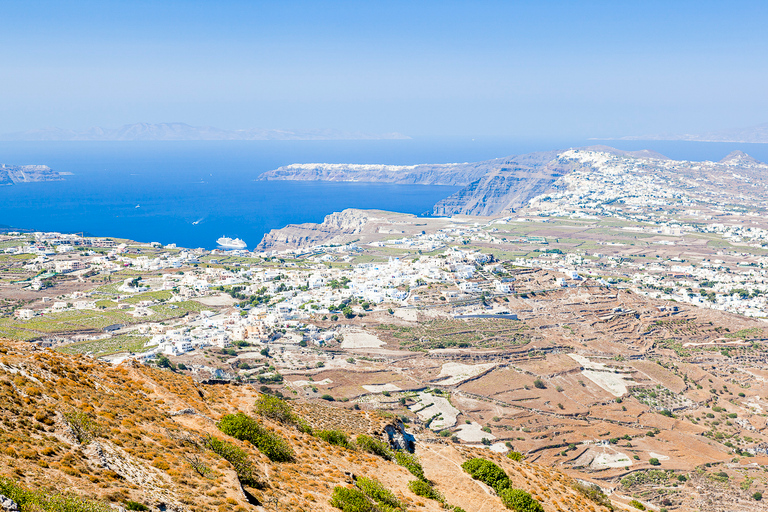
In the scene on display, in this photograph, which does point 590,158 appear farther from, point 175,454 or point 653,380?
point 175,454

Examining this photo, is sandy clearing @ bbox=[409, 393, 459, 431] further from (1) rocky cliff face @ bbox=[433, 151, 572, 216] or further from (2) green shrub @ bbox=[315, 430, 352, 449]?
(1) rocky cliff face @ bbox=[433, 151, 572, 216]

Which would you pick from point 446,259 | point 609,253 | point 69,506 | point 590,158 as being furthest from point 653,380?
point 590,158

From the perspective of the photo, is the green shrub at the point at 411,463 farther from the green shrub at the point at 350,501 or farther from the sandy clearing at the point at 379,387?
the sandy clearing at the point at 379,387

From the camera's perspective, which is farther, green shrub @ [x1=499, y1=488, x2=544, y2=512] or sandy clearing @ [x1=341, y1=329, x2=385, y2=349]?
sandy clearing @ [x1=341, y1=329, x2=385, y2=349]

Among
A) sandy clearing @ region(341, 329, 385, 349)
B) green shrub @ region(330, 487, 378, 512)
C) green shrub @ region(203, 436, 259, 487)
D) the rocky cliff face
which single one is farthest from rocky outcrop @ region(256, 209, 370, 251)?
green shrub @ region(330, 487, 378, 512)

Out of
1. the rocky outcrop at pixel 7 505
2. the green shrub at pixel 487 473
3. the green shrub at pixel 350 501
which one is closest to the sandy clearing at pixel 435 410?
the green shrub at pixel 487 473

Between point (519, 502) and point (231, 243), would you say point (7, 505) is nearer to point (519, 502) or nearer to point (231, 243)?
point (519, 502)
